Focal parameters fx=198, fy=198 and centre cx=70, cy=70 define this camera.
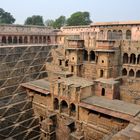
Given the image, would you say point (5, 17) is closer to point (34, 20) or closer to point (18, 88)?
point (34, 20)

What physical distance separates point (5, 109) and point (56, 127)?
541 cm

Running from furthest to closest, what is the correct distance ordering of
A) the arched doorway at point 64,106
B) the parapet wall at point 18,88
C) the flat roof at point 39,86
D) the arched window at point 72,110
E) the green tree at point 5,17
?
the green tree at point 5,17 → the flat roof at point 39,86 → the arched doorway at point 64,106 → the arched window at point 72,110 → the parapet wall at point 18,88

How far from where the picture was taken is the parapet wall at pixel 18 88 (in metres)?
19.1

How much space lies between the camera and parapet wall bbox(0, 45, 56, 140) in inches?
753

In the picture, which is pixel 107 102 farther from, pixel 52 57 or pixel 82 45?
pixel 52 57

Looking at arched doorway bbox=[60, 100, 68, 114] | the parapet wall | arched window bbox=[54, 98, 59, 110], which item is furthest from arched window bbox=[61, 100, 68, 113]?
the parapet wall

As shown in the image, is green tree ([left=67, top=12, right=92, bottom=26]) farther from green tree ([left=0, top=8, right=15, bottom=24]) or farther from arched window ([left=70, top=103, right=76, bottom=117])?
arched window ([left=70, top=103, right=76, bottom=117])

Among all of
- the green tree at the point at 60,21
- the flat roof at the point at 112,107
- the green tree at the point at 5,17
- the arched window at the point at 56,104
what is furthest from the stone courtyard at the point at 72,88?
the green tree at the point at 60,21

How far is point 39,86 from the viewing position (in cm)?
2230

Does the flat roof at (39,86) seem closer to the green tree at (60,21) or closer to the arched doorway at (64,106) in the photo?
the arched doorway at (64,106)

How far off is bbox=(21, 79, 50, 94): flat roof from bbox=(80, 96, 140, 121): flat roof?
505 centimetres

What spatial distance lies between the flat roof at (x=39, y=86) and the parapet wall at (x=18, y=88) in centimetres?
91

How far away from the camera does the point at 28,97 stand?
75.7ft

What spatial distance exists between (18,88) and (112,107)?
11.4 meters
